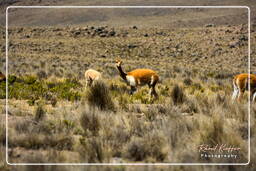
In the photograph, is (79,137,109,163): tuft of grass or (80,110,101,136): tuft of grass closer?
(79,137,109,163): tuft of grass

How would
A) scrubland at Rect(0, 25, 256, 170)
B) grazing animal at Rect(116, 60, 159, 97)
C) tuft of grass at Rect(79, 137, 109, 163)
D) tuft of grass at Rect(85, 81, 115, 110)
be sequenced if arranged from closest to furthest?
tuft of grass at Rect(79, 137, 109, 163) → scrubland at Rect(0, 25, 256, 170) → tuft of grass at Rect(85, 81, 115, 110) → grazing animal at Rect(116, 60, 159, 97)

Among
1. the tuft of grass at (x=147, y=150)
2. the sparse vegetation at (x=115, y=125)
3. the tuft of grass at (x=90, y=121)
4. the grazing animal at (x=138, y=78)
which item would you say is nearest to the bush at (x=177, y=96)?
the sparse vegetation at (x=115, y=125)

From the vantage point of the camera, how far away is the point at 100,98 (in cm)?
937

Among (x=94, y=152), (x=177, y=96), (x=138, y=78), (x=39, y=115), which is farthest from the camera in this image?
(x=138, y=78)

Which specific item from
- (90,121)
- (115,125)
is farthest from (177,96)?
(90,121)

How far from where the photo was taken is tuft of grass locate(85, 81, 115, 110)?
9.22m

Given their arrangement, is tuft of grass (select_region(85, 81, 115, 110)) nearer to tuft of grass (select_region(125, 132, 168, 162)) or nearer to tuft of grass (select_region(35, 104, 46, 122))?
tuft of grass (select_region(35, 104, 46, 122))

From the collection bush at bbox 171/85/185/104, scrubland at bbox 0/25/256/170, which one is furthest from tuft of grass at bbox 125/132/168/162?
bush at bbox 171/85/185/104

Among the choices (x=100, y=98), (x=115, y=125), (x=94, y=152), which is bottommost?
(x=100, y=98)

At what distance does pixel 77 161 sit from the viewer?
546 cm

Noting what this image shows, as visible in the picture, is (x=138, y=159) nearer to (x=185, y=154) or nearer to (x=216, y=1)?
(x=185, y=154)

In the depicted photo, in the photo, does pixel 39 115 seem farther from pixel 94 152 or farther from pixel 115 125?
pixel 94 152

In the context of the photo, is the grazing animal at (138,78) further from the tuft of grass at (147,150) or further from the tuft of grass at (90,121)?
the tuft of grass at (147,150)

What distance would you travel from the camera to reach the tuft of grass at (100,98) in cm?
922
